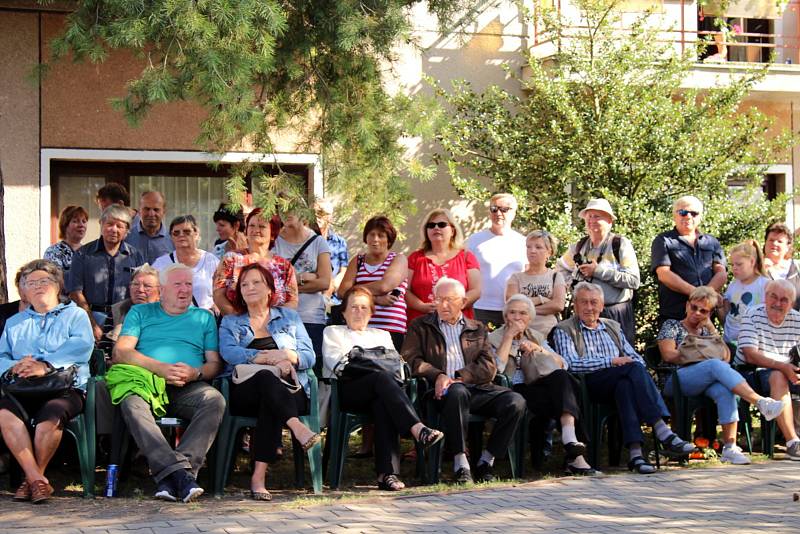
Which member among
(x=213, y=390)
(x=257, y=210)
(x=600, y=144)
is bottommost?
(x=213, y=390)

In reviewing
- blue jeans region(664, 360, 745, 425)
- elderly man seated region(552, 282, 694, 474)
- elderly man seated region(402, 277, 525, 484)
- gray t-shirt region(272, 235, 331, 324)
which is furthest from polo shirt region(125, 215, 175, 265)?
blue jeans region(664, 360, 745, 425)

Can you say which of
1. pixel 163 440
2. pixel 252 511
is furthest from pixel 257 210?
pixel 252 511

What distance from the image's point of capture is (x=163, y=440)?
7.48 metres

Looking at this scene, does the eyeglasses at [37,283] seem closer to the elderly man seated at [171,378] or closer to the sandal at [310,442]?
the elderly man seated at [171,378]

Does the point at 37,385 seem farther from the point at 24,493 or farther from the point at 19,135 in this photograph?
the point at 19,135

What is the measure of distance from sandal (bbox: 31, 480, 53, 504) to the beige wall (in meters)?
4.83

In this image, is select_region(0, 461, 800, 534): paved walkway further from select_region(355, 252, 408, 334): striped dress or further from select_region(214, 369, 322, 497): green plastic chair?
select_region(355, 252, 408, 334): striped dress

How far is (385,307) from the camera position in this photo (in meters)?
9.30

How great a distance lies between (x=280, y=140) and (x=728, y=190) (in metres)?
4.72

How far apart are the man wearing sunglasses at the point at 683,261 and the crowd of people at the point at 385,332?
0.06 ft

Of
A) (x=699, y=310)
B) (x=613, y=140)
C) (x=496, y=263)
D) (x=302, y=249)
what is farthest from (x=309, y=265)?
(x=613, y=140)

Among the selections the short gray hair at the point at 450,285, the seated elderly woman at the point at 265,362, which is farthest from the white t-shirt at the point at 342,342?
the short gray hair at the point at 450,285

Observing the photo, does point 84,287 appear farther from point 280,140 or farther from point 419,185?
point 419,185

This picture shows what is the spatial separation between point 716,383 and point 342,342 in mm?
2989
